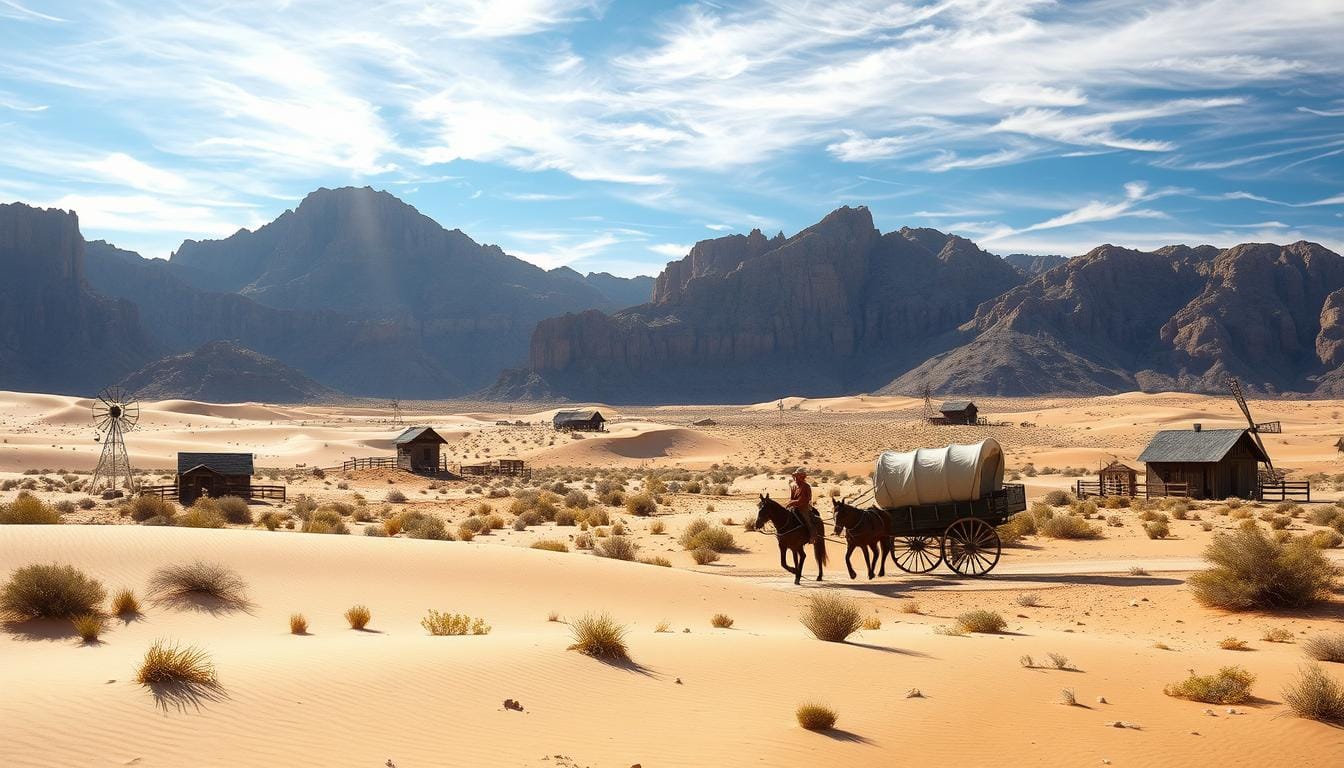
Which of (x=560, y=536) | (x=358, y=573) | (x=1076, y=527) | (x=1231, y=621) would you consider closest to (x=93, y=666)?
(x=358, y=573)

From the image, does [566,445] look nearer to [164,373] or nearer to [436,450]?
[436,450]

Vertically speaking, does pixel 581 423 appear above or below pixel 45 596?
below

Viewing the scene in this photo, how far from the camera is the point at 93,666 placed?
958 cm

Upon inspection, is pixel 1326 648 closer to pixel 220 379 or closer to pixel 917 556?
pixel 917 556

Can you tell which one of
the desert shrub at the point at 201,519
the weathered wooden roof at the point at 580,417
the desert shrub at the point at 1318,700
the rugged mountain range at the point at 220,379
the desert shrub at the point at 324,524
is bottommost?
the desert shrub at the point at 324,524

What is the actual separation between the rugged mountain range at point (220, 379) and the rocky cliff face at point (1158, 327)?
10907 cm

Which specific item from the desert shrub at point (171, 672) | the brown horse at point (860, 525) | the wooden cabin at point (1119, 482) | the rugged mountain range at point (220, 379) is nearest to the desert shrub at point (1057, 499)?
the wooden cabin at point (1119, 482)

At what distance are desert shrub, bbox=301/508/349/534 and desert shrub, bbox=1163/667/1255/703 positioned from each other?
63.9 feet

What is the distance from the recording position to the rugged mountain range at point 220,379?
170 m

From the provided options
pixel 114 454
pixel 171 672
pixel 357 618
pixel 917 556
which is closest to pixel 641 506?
pixel 917 556

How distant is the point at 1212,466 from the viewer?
36750mm

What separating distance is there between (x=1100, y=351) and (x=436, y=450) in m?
148

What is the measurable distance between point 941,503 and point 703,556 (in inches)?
228

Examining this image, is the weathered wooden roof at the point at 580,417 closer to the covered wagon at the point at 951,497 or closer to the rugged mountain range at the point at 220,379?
the covered wagon at the point at 951,497
